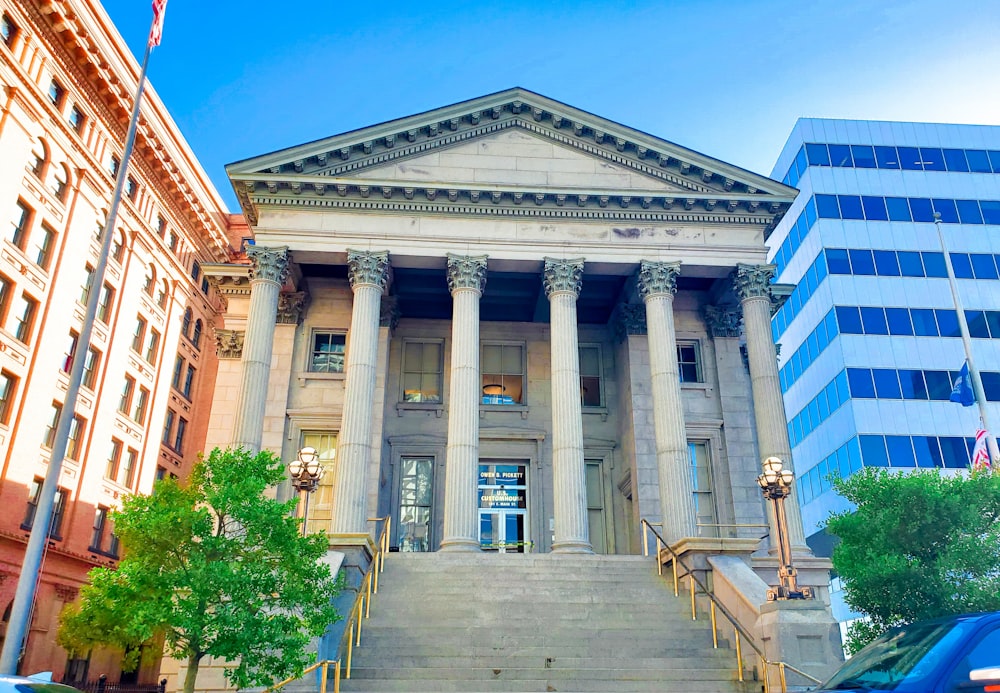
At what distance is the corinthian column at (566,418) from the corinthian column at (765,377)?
5.65 meters

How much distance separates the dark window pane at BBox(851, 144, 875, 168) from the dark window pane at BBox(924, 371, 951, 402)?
47.8 ft

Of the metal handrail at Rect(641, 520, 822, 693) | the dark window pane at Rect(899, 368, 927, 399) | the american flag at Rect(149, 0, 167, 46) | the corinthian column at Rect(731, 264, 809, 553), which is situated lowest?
the metal handrail at Rect(641, 520, 822, 693)

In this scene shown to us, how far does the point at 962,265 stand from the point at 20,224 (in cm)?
5139

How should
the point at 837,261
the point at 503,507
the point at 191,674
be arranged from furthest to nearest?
1. the point at 837,261
2. the point at 503,507
3. the point at 191,674

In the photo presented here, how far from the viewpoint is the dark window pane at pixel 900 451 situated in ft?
144

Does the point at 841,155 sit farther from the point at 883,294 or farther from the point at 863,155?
the point at 883,294

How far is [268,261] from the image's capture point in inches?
1012

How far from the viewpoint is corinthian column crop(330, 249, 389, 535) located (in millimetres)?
22672

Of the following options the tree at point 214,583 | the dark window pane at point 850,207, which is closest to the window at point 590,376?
the tree at point 214,583

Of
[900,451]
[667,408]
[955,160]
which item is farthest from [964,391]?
[955,160]

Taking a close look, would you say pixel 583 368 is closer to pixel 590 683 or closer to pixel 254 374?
pixel 254 374

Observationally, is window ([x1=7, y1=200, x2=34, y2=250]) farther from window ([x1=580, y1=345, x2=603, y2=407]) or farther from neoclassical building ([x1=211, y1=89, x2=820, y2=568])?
window ([x1=580, y1=345, x2=603, y2=407])

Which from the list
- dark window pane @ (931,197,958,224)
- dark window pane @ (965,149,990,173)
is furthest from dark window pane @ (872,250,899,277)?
dark window pane @ (965,149,990,173)

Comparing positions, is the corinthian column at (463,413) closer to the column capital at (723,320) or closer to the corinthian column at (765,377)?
the corinthian column at (765,377)
